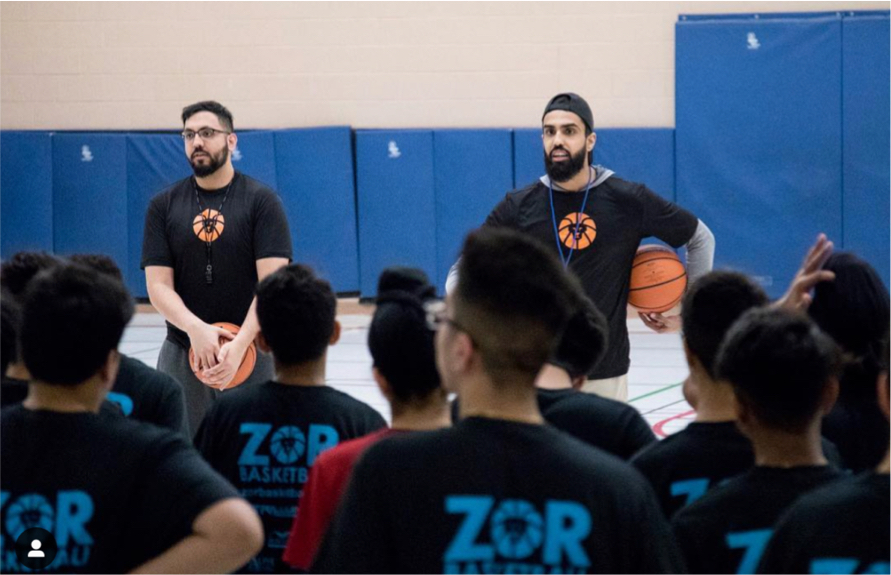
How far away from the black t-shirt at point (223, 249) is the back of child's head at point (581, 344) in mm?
2675

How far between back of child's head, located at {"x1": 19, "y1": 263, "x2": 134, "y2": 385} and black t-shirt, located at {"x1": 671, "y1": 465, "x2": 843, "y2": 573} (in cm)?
123

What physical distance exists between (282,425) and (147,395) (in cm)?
52

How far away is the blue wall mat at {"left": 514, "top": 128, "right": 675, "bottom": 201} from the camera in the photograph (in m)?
12.8

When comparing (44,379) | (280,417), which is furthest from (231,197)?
(44,379)

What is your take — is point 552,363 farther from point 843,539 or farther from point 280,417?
point 843,539

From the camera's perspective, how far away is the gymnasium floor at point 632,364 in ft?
29.4

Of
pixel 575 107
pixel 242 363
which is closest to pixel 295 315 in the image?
pixel 242 363

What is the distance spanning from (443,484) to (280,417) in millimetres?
1315

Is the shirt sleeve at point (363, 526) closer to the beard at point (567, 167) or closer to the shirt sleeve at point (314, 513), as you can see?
the shirt sleeve at point (314, 513)

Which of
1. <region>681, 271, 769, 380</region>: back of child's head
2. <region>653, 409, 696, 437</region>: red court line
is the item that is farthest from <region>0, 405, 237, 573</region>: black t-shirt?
<region>653, 409, 696, 437</region>: red court line

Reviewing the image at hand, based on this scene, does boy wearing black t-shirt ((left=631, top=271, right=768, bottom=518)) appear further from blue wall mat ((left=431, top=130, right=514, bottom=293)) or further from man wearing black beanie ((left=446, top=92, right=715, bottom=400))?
blue wall mat ((left=431, top=130, right=514, bottom=293))

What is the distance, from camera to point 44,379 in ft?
7.97

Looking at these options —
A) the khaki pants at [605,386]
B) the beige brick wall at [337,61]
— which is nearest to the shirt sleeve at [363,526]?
the khaki pants at [605,386]

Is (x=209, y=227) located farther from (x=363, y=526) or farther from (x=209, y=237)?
(x=363, y=526)
